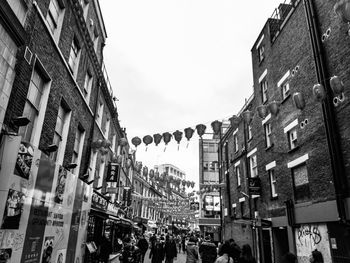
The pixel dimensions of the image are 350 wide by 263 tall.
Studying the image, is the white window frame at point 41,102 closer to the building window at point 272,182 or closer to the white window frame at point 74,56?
the white window frame at point 74,56

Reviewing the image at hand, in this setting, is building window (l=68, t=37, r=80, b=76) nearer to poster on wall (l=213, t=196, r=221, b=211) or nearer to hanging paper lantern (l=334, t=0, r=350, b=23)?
hanging paper lantern (l=334, t=0, r=350, b=23)

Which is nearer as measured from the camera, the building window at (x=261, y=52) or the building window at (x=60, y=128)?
the building window at (x=60, y=128)

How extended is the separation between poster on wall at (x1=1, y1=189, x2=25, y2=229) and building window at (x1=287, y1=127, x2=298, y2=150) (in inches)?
464

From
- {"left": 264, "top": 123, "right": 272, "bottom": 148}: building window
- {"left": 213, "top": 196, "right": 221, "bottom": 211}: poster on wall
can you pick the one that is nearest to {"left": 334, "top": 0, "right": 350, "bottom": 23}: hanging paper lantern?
{"left": 264, "top": 123, "right": 272, "bottom": 148}: building window

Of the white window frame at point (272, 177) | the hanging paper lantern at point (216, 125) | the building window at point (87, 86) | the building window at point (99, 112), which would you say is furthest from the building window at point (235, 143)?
the building window at point (87, 86)

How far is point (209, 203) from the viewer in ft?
116

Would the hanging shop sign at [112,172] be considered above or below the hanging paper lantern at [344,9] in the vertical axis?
below

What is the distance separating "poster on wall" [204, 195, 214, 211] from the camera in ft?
114

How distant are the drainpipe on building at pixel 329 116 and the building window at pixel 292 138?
8.61 ft

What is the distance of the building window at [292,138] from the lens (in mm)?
13619

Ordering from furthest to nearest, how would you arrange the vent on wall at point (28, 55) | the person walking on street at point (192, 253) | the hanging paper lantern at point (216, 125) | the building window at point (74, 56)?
the hanging paper lantern at point (216, 125), the building window at point (74, 56), the person walking on street at point (192, 253), the vent on wall at point (28, 55)

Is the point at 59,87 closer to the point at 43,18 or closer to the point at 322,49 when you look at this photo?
the point at 43,18

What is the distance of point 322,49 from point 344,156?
466 centimetres

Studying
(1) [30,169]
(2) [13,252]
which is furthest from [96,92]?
(2) [13,252]
